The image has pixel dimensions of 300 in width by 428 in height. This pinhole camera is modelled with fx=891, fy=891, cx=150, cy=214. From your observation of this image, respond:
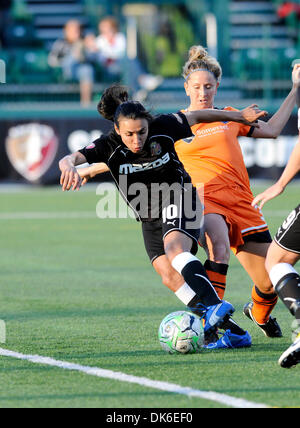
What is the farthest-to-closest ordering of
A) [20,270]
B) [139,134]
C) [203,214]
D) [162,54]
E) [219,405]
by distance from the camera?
1. [162,54]
2. [20,270]
3. [203,214]
4. [139,134]
5. [219,405]

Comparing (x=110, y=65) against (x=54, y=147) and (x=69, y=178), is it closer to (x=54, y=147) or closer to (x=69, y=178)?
(x=54, y=147)

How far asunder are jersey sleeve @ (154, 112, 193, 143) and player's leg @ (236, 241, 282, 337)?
1.05 m

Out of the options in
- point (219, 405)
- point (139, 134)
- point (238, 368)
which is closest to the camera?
point (219, 405)

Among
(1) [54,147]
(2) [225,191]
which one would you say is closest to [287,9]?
(1) [54,147]

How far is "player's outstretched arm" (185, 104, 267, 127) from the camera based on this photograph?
5.93 meters

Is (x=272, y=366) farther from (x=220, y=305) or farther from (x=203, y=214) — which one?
(x=203, y=214)

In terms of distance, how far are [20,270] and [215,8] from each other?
15.8 metres

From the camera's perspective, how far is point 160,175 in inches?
245

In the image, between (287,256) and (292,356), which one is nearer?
(292,356)

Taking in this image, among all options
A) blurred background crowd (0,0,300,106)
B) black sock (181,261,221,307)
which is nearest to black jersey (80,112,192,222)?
black sock (181,261,221,307)

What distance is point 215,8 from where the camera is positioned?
24156mm

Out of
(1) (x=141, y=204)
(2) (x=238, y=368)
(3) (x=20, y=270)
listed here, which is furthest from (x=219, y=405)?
(3) (x=20, y=270)

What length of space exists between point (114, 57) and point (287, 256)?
16396 millimetres

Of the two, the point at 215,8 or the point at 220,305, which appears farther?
the point at 215,8
